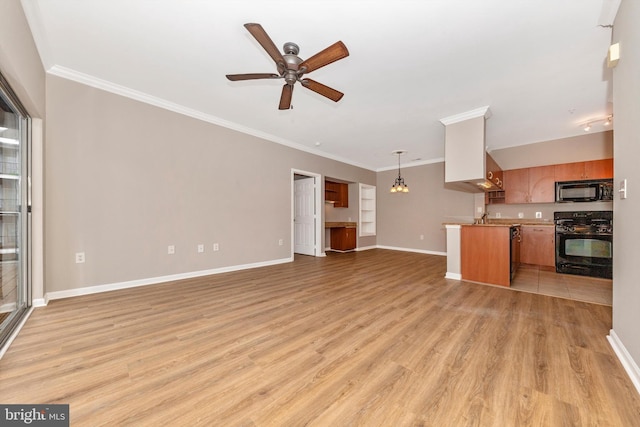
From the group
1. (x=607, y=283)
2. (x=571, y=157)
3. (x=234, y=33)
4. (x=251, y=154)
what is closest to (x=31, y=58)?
(x=234, y=33)

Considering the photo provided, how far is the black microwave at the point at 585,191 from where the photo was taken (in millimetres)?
4344

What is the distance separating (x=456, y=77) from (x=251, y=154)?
339cm

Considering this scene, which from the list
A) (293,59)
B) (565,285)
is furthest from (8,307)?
(565,285)

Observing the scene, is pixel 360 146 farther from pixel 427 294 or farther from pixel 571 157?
pixel 571 157

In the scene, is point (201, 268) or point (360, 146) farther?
point (360, 146)

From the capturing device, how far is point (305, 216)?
20.6 ft

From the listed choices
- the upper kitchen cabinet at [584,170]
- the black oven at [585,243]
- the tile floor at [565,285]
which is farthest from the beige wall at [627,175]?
the upper kitchen cabinet at [584,170]

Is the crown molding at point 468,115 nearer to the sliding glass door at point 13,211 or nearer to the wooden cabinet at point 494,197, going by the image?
the wooden cabinet at point 494,197

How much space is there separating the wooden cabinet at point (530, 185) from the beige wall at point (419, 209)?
2.89ft

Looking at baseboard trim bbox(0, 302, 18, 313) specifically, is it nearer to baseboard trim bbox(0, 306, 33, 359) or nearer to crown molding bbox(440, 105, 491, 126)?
baseboard trim bbox(0, 306, 33, 359)

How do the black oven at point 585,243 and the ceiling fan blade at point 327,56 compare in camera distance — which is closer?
the ceiling fan blade at point 327,56

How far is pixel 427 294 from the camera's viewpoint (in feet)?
10.4

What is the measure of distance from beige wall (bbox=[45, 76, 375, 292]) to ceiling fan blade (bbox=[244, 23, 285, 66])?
248 cm

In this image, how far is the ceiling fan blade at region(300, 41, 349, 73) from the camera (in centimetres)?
191
